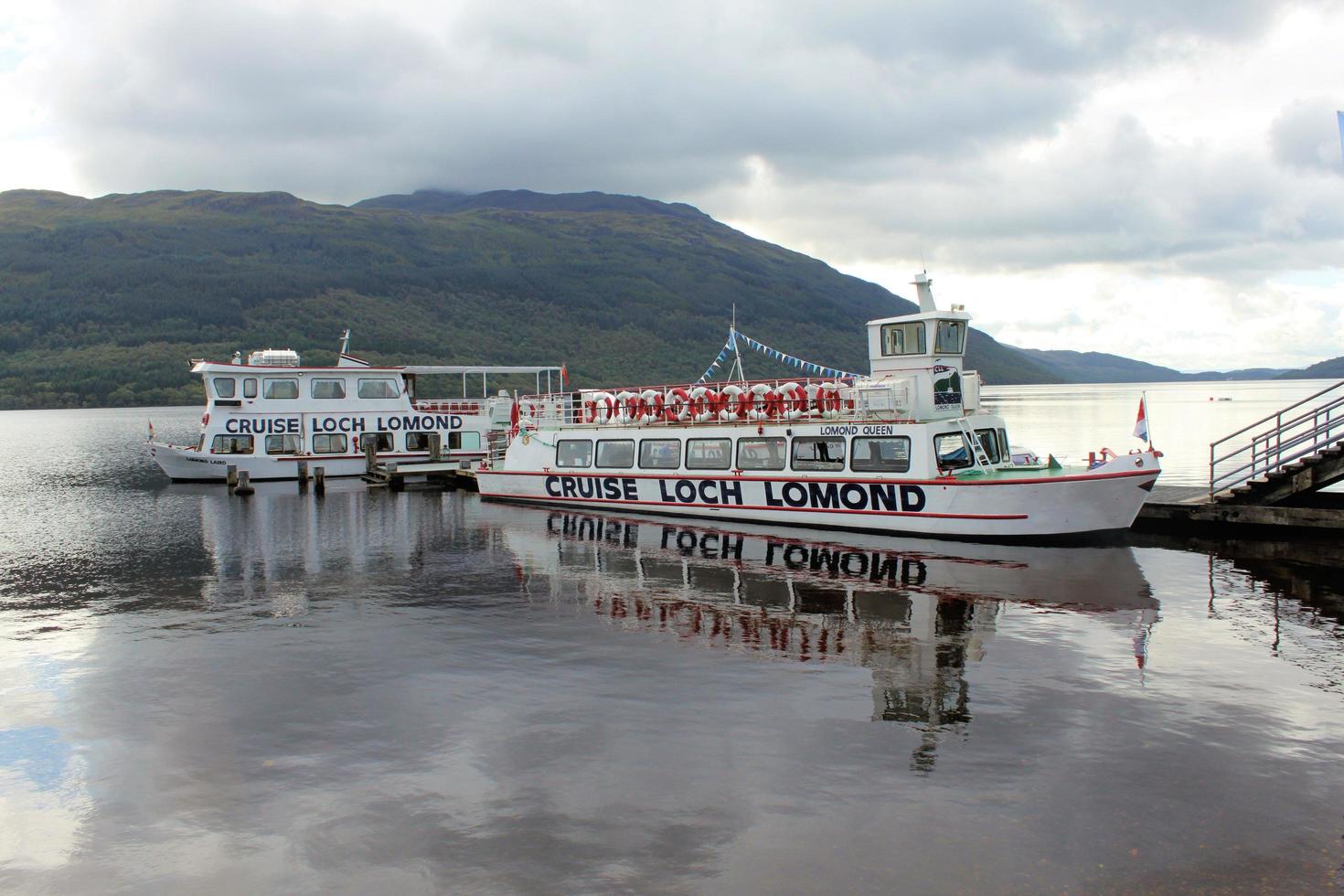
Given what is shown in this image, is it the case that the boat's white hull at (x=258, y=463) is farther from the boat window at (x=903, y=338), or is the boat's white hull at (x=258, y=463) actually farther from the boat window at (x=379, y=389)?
the boat window at (x=903, y=338)

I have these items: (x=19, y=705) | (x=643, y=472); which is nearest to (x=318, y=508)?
(x=643, y=472)

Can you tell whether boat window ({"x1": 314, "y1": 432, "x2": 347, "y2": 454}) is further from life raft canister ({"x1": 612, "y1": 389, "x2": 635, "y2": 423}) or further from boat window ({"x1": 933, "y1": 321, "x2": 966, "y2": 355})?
boat window ({"x1": 933, "y1": 321, "x2": 966, "y2": 355})

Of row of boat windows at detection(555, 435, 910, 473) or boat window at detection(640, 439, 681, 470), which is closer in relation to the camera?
row of boat windows at detection(555, 435, 910, 473)

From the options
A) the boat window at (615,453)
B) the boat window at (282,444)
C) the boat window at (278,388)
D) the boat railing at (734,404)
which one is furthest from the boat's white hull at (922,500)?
the boat window at (282,444)

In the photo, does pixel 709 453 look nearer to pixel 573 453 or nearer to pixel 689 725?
pixel 573 453

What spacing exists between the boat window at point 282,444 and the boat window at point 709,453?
2480 centimetres

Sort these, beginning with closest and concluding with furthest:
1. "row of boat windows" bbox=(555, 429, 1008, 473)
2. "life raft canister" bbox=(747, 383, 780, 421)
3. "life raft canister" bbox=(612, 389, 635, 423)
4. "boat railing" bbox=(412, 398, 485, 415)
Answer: "row of boat windows" bbox=(555, 429, 1008, 473), "life raft canister" bbox=(747, 383, 780, 421), "life raft canister" bbox=(612, 389, 635, 423), "boat railing" bbox=(412, 398, 485, 415)

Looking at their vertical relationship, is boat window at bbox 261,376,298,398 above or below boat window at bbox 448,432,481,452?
above

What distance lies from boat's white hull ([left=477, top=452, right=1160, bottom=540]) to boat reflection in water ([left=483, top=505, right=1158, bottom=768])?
0.59m

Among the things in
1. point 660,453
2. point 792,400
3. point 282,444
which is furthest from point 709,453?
point 282,444

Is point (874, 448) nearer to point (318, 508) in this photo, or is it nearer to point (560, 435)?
point (560, 435)

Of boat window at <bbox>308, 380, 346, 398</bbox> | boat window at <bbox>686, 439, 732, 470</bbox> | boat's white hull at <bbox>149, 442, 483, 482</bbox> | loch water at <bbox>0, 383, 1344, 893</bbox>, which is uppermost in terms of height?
boat window at <bbox>308, 380, 346, 398</bbox>

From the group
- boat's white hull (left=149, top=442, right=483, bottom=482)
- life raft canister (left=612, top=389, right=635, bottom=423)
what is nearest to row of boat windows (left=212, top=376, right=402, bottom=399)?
boat's white hull (left=149, top=442, right=483, bottom=482)

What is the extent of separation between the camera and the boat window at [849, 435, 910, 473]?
81.0 feet
